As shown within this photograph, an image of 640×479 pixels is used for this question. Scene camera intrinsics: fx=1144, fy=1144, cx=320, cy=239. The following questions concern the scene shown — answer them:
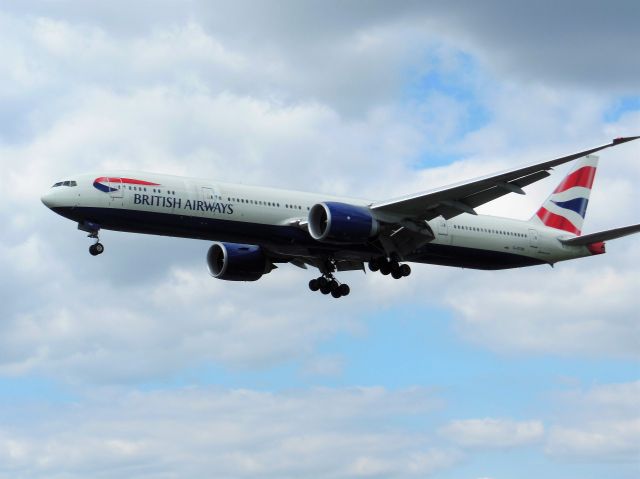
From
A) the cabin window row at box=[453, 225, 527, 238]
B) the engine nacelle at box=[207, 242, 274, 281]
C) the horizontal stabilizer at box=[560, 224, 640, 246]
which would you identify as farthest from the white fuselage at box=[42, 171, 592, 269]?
the horizontal stabilizer at box=[560, 224, 640, 246]

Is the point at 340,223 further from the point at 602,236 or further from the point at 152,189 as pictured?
the point at 602,236

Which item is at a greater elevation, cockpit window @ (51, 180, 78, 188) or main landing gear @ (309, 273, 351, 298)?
cockpit window @ (51, 180, 78, 188)

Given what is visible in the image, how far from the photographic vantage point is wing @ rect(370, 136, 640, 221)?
168 ft

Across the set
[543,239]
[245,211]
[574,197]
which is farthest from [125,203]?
[574,197]

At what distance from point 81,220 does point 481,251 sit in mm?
21173

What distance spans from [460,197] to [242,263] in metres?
13.1

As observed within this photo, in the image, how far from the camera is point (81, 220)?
5069 cm

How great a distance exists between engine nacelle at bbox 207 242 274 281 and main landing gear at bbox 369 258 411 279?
666 centimetres

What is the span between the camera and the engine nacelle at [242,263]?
6056cm

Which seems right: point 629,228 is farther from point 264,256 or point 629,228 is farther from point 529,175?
point 264,256

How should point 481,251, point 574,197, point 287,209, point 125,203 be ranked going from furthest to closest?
point 574,197 < point 481,251 < point 287,209 < point 125,203

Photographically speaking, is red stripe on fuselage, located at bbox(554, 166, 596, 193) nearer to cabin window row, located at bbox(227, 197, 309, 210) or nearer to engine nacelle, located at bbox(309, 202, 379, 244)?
engine nacelle, located at bbox(309, 202, 379, 244)

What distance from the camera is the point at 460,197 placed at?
177 feet

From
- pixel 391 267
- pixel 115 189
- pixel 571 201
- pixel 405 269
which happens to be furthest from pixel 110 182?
pixel 571 201
